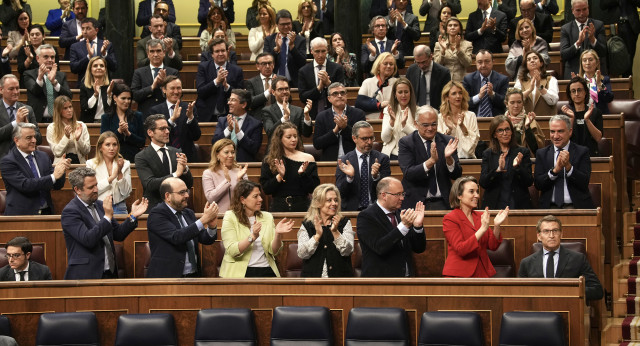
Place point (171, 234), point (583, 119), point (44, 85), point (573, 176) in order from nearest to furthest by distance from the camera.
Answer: point (171, 234)
point (573, 176)
point (583, 119)
point (44, 85)

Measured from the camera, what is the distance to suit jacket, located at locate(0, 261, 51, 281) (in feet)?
20.0

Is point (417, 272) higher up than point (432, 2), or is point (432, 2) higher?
point (432, 2)

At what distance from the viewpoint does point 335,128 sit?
290 inches

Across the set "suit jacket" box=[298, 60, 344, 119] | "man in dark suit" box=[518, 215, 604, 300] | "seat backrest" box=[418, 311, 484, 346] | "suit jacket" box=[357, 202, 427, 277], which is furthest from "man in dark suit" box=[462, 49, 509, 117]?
"seat backrest" box=[418, 311, 484, 346]

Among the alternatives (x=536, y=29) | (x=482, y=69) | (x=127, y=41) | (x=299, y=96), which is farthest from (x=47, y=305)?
(x=536, y=29)

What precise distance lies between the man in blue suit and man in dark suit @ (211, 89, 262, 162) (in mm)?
1150

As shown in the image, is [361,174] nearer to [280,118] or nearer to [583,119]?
[280,118]

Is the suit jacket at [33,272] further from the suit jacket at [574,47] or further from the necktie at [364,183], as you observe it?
the suit jacket at [574,47]

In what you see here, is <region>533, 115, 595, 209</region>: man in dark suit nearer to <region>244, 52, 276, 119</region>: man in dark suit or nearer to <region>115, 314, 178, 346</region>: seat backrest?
<region>244, 52, 276, 119</region>: man in dark suit

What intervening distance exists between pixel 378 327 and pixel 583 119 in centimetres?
260

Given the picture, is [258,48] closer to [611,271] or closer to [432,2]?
[432,2]

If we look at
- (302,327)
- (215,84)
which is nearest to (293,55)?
(215,84)

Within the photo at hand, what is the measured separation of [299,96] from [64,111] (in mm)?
1811

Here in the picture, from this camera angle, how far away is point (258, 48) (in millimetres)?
9586
